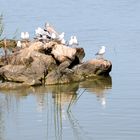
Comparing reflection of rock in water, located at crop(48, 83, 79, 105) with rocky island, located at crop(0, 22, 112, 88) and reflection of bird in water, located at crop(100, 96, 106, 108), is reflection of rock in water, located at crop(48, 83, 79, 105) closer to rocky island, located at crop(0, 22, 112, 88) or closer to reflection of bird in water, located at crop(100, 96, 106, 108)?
rocky island, located at crop(0, 22, 112, 88)

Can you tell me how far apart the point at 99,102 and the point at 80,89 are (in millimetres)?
1946

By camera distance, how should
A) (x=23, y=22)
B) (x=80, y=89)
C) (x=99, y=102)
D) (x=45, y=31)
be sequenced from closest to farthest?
(x=99, y=102), (x=80, y=89), (x=45, y=31), (x=23, y=22)

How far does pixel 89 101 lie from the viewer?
16.1 metres

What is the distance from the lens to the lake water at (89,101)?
13086 millimetres

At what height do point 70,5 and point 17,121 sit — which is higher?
point 70,5

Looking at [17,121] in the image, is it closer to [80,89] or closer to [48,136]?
[48,136]

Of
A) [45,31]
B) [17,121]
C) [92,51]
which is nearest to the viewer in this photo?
[17,121]

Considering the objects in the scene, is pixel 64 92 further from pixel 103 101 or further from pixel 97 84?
pixel 103 101

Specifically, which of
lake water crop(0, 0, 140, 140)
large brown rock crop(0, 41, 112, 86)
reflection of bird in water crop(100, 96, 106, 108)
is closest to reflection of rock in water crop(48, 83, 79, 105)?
lake water crop(0, 0, 140, 140)

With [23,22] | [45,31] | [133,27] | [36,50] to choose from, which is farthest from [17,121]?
[23,22]

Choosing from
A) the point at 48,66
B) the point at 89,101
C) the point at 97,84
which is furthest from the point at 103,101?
the point at 48,66

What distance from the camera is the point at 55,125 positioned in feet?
42.8

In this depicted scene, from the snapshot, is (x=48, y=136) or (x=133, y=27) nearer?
(x=48, y=136)

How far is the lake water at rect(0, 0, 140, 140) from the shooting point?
1309 cm
